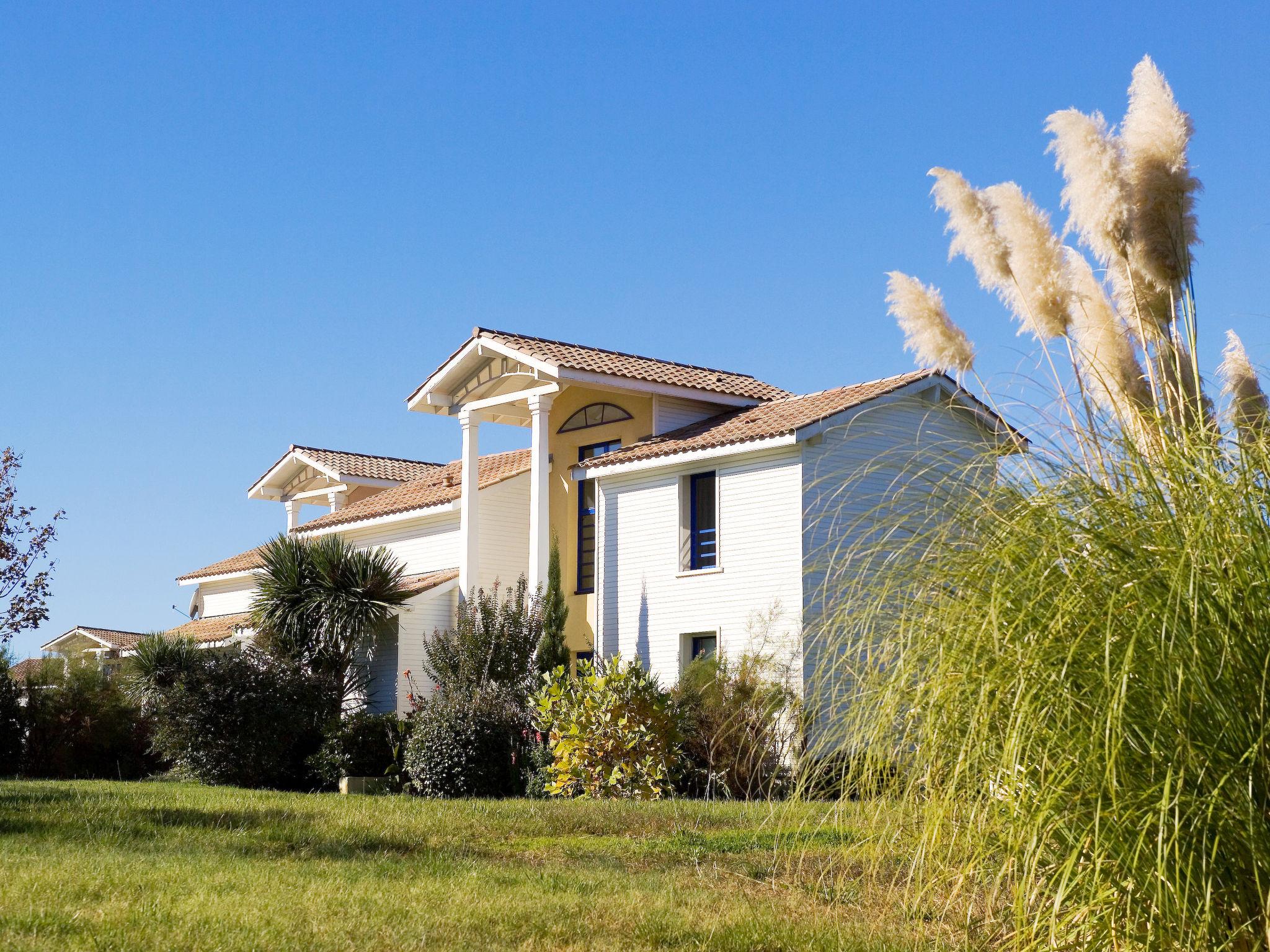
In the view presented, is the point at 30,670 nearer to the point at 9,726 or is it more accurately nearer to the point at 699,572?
the point at 9,726

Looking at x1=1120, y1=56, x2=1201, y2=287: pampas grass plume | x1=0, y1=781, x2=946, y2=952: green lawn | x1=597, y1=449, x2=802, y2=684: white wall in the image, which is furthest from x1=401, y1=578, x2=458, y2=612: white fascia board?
x1=1120, y1=56, x2=1201, y2=287: pampas grass plume

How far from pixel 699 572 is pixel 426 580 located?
289 inches

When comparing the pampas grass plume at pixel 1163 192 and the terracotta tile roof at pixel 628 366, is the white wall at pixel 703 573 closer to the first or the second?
the terracotta tile roof at pixel 628 366

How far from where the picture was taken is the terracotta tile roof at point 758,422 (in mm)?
19531

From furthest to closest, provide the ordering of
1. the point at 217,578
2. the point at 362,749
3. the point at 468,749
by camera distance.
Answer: the point at 217,578 → the point at 362,749 → the point at 468,749

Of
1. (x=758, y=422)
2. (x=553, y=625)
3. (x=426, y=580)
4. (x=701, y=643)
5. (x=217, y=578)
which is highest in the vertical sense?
(x=758, y=422)

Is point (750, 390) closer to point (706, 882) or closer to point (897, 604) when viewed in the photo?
point (706, 882)

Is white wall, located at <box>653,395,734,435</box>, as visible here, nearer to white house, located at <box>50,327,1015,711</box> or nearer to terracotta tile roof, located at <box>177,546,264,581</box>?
white house, located at <box>50,327,1015,711</box>

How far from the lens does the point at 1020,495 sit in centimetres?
559

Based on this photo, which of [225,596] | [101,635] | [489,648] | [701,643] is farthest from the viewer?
[101,635]

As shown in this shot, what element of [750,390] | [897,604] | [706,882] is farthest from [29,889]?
[750,390]

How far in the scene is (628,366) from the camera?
2309 centimetres

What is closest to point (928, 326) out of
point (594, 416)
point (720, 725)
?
point (720, 725)

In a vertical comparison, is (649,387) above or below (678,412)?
above
